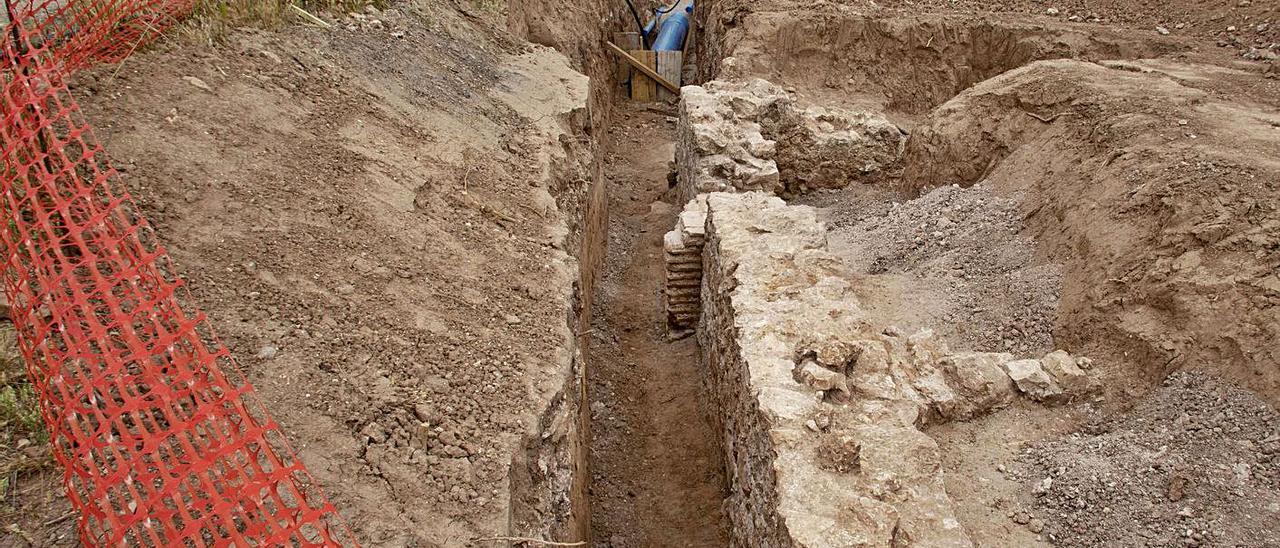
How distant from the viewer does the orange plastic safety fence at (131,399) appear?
2324 mm

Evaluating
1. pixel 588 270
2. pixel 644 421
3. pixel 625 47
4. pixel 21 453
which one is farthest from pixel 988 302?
pixel 625 47

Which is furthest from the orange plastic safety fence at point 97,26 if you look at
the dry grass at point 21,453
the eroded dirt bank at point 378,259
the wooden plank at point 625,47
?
the wooden plank at point 625,47

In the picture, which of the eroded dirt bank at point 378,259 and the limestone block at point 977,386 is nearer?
the eroded dirt bank at point 378,259

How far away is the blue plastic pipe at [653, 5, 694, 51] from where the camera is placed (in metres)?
12.9

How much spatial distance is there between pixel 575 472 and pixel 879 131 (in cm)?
552

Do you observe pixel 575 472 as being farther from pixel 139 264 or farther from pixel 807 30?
pixel 807 30

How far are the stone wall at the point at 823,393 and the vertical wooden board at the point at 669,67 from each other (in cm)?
729

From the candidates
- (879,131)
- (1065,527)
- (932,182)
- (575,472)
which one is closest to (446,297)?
(575,472)

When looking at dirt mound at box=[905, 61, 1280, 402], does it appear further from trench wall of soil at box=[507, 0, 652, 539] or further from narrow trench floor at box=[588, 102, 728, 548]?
trench wall of soil at box=[507, 0, 652, 539]

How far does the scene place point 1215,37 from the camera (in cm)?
861

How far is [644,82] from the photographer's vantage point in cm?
1259

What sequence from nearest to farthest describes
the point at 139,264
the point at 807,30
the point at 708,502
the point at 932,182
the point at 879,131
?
1. the point at 139,264
2. the point at 708,502
3. the point at 932,182
4. the point at 879,131
5. the point at 807,30

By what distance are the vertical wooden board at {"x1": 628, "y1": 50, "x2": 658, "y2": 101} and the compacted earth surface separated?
4231 millimetres

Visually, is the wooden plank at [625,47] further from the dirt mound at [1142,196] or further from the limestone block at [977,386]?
the limestone block at [977,386]
